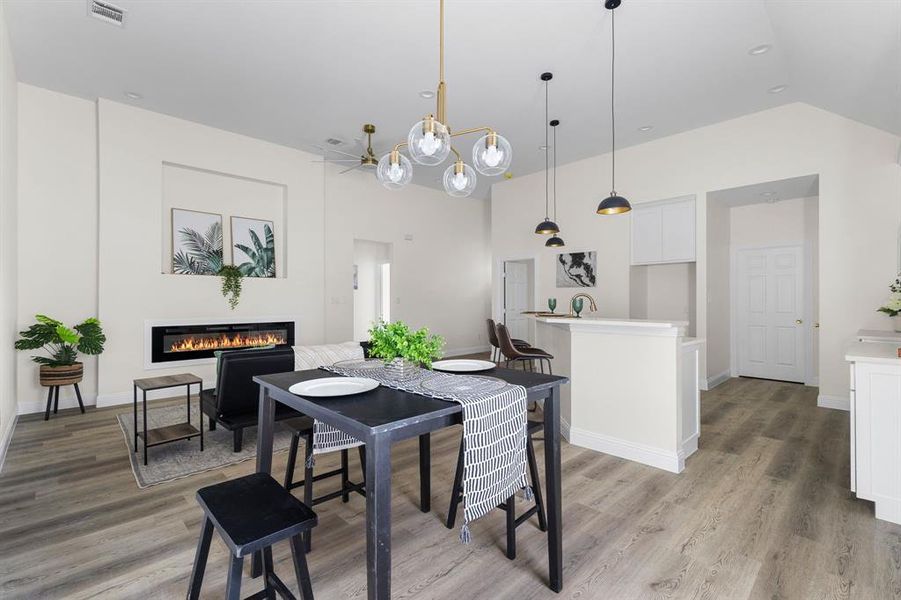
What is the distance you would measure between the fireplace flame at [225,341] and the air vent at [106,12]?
3.44 m

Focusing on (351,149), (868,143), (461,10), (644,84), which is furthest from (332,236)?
(868,143)

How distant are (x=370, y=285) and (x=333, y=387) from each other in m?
6.45

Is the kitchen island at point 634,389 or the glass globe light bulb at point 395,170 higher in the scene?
the glass globe light bulb at point 395,170

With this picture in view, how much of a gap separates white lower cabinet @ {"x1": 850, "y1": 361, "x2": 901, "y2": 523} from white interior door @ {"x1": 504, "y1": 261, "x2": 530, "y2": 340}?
5.86 meters

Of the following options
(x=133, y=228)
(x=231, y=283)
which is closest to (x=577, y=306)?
(x=231, y=283)

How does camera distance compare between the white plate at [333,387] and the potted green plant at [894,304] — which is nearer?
the white plate at [333,387]

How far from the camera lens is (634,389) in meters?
3.15

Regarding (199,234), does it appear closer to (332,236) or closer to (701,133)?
(332,236)

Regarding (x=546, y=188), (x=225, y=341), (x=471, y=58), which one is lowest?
(x=225, y=341)

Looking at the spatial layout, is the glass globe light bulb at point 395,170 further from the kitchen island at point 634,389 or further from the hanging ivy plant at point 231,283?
the hanging ivy plant at point 231,283

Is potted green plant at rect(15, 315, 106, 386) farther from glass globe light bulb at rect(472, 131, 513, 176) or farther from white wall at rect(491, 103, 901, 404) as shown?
white wall at rect(491, 103, 901, 404)

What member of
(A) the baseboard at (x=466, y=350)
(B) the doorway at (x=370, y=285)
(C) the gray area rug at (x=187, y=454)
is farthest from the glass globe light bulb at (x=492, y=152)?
(A) the baseboard at (x=466, y=350)

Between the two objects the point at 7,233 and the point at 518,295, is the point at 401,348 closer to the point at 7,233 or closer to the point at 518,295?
the point at 7,233

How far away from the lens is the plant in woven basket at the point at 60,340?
407 cm
